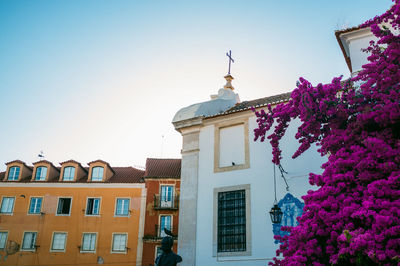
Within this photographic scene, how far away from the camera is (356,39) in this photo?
1255 cm

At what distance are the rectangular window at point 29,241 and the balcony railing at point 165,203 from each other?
913 cm

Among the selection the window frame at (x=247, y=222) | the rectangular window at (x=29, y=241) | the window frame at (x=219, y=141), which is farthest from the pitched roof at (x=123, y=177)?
the window frame at (x=247, y=222)

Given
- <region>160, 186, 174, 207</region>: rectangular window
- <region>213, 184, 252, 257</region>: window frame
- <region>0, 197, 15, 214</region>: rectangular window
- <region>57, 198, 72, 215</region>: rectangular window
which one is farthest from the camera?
<region>0, 197, 15, 214</region>: rectangular window

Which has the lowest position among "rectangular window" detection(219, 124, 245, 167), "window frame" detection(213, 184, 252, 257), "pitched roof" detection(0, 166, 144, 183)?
"window frame" detection(213, 184, 252, 257)

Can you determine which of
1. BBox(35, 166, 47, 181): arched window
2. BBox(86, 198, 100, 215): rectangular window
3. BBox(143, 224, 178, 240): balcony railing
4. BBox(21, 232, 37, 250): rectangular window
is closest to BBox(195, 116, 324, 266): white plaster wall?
BBox(143, 224, 178, 240): balcony railing

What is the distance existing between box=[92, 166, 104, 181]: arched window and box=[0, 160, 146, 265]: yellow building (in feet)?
0.24

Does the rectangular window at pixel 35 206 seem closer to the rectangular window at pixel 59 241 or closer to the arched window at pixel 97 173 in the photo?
the rectangular window at pixel 59 241

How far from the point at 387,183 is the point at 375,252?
1347 mm

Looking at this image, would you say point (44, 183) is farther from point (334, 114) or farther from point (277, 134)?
point (334, 114)

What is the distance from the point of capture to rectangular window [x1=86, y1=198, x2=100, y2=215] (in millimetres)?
30016

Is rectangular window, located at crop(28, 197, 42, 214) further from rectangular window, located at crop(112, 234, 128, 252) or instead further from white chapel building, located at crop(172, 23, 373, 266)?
white chapel building, located at crop(172, 23, 373, 266)

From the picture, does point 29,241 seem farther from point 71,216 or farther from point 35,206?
point 71,216

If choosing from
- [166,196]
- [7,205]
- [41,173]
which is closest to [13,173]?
[41,173]

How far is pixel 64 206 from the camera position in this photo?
30453 millimetres
